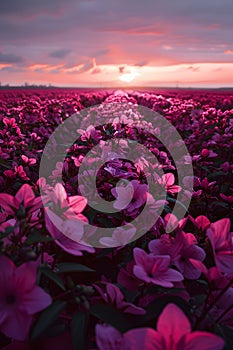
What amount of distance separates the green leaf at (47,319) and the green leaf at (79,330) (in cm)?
5

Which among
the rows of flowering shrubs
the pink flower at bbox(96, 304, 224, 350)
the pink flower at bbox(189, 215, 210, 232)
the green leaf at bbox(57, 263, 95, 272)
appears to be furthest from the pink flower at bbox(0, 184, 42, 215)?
the pink flower at bbox(189, 215, 210, 232)

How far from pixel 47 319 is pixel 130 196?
0.66m

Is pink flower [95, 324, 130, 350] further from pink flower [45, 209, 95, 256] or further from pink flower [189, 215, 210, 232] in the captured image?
pink flower [189, 215, 210, 232]

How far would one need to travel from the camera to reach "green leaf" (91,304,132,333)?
2.92 feet

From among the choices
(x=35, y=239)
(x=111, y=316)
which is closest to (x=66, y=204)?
(x=35, y=239)

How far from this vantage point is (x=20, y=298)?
2.87ft

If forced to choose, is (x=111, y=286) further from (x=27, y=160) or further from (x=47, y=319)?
(x=27, y=160)

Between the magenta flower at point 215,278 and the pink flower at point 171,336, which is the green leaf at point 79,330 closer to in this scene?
the pink flower at point 171,336

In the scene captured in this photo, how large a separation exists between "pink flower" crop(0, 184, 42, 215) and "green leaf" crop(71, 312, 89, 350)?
0.93ft

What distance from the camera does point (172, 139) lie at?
17.7ft

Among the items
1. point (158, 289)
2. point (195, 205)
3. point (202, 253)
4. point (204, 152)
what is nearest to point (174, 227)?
point (202, 253)

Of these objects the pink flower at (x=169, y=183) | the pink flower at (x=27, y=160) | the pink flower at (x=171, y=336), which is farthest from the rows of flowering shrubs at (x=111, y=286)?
the pink flower at (x=27, y=160)

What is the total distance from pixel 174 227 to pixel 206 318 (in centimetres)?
31

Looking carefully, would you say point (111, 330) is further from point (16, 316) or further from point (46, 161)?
point (46, 161)
